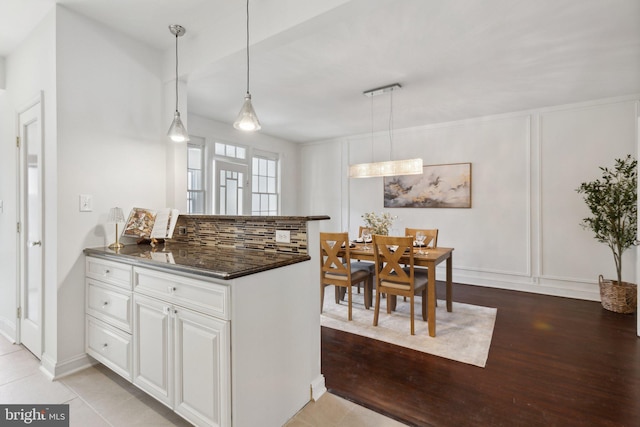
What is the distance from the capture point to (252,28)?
2221 mm

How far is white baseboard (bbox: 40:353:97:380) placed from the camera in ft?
7.20

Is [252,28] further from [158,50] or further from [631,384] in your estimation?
[631,384]

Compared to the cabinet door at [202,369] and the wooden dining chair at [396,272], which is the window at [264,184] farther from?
the cabinet door at [202,369]

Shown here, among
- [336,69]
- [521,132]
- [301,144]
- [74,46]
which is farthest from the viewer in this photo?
[301,144]

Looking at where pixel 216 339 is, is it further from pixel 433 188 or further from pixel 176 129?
pixel 433 188

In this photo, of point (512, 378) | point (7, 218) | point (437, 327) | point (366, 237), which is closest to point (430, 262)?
point (437, 327)

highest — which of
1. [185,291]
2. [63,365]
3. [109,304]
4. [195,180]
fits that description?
[195,180]

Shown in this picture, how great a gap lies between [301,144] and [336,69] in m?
3.65

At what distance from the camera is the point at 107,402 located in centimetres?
194

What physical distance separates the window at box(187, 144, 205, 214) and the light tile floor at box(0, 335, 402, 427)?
2824 mm

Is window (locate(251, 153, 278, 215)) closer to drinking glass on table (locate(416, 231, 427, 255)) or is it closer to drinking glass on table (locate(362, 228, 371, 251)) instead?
drinking glass on table (locate(362, 228, 371, 251))

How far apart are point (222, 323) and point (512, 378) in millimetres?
2128

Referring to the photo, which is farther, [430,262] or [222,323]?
[430,262]

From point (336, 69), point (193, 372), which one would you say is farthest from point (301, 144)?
point (193, 372)
